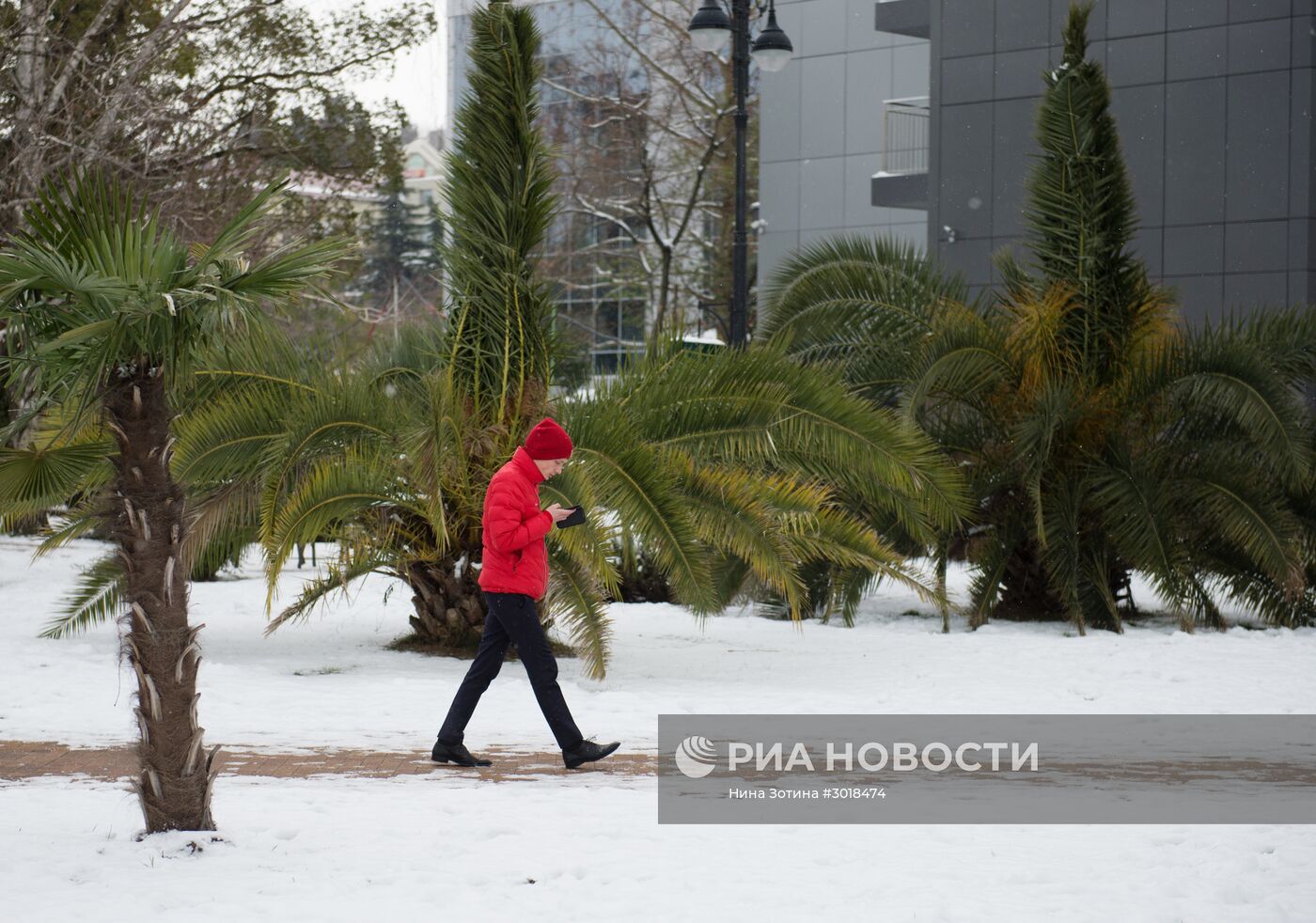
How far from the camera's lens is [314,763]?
22.8ft

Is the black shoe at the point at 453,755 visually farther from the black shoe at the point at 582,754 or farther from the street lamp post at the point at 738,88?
the street lamp post at the point at 738,88

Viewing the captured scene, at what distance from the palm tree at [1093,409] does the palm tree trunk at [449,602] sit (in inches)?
137

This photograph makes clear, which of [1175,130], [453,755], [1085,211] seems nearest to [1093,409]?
[1085,211]

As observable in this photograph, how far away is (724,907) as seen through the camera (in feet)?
14.8

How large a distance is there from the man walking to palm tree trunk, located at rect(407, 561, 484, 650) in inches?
147

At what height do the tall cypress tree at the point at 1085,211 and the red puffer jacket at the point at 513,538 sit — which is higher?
the tall cypress tree at the point at 1085,211

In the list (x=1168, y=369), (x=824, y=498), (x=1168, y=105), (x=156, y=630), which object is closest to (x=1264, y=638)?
(x=1168, y=369)

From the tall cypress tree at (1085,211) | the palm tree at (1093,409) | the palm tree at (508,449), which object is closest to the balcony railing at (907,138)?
the tall cypress tree at (1085,211)

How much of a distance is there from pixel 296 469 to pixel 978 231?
15.9 metres

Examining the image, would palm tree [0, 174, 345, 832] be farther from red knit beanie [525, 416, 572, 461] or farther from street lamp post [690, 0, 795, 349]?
street lamp post [690, 0, 795, 349]

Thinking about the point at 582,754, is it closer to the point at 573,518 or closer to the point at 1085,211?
the point at 573,518

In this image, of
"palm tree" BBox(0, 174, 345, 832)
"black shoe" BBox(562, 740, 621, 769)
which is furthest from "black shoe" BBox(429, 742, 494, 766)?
"palm tree" BBox(0, 174, 345, 832)

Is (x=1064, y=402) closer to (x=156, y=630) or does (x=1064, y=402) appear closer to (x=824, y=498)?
(x=824, y=498)

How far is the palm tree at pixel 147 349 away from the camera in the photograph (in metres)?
4.76
